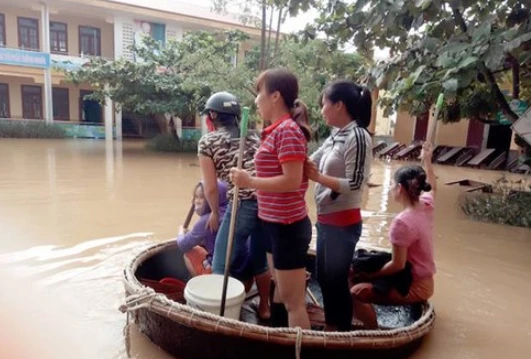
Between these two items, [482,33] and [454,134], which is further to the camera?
[454,134]

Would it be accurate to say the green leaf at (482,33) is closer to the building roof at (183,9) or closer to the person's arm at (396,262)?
the person's arm at (396,262)

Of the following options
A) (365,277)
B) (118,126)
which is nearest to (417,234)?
(365,277)

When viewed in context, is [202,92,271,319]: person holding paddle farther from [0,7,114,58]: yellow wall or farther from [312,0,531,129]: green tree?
[0,7,114,58]: yellow wall

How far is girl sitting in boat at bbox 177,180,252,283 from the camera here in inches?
109

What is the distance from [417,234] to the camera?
2396mm

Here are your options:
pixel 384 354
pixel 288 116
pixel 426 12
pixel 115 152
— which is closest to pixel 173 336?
pixel 384 354

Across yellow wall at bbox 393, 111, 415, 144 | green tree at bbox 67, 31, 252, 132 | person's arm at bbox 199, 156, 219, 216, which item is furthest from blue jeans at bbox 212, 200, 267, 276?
yellow wall at bbox 393, 111, 415, 144

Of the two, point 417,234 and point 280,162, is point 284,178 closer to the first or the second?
point 280,162

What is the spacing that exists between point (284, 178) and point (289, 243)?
33cm

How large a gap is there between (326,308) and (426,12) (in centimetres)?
265

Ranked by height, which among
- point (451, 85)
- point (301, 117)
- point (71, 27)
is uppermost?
point (71, 27)

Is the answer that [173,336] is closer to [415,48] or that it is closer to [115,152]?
[415,48]

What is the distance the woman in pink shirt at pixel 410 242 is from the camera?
2365 millimetres

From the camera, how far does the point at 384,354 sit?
2117 mm
